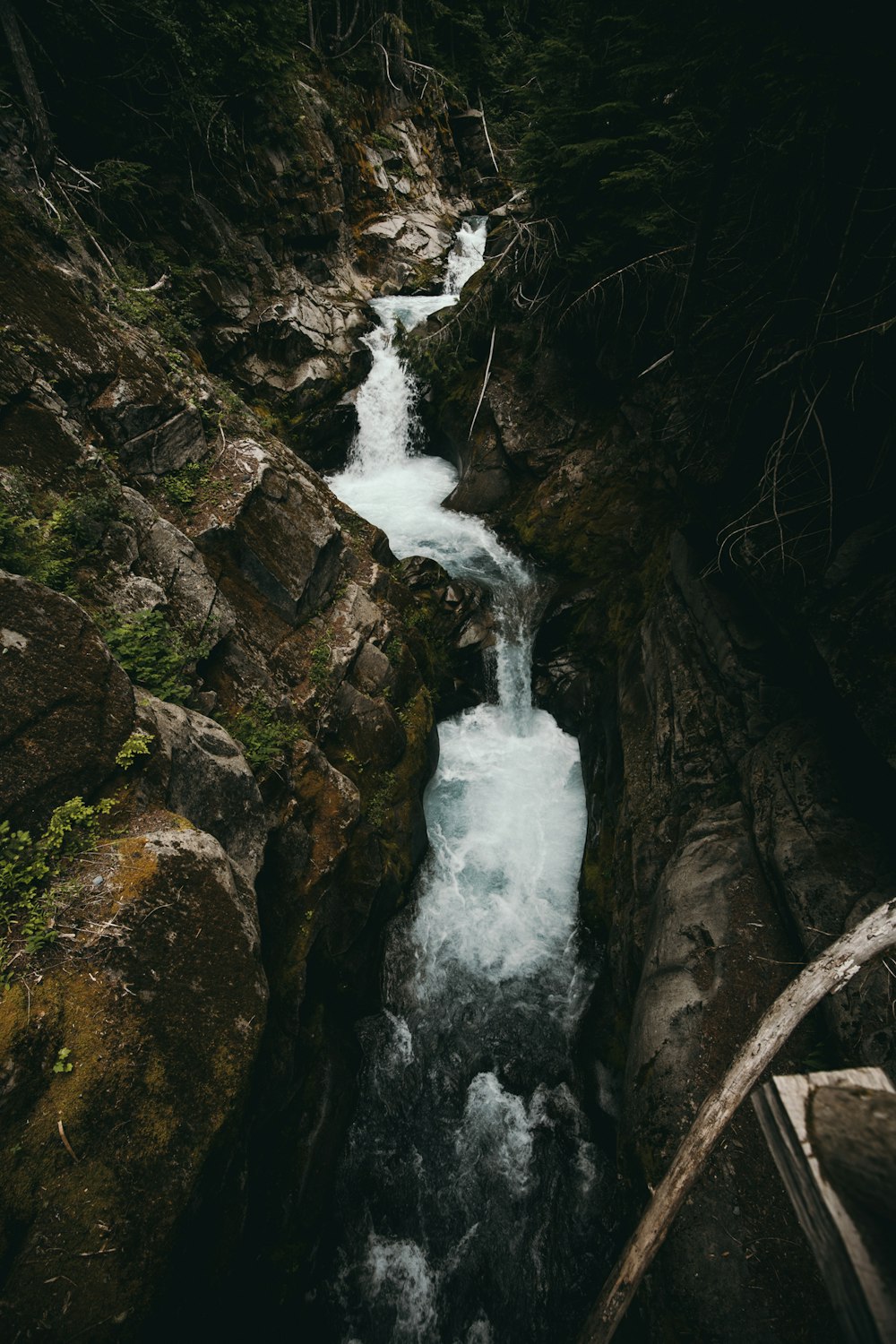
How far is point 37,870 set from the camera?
3631 millimetres

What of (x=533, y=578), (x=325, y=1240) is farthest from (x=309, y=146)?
(x=325, y=1240)

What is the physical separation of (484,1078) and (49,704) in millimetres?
6836

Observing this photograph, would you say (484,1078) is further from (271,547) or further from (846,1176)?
(271,547)

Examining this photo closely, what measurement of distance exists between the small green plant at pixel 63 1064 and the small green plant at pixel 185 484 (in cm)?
629

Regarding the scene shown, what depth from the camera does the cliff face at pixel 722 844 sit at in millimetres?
4059

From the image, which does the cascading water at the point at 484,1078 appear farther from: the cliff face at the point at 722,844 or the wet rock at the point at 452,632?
the cliff face at the point at 722,844

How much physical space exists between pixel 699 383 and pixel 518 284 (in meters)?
6.02

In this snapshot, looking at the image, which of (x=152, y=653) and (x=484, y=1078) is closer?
(x=152, y=653)

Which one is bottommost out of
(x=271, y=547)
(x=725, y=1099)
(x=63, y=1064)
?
(x=725, y=1099)

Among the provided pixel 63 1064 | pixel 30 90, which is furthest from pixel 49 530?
pixel 30 90

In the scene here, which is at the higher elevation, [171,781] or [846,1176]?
[171,781]

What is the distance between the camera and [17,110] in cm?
781

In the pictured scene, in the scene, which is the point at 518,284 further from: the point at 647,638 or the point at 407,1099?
the point at 407,1099

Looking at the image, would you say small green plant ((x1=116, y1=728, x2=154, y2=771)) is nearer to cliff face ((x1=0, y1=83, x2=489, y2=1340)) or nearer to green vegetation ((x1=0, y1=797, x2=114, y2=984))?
cliff face ((x1=0, y1=83, x2=489, y2=1340))
